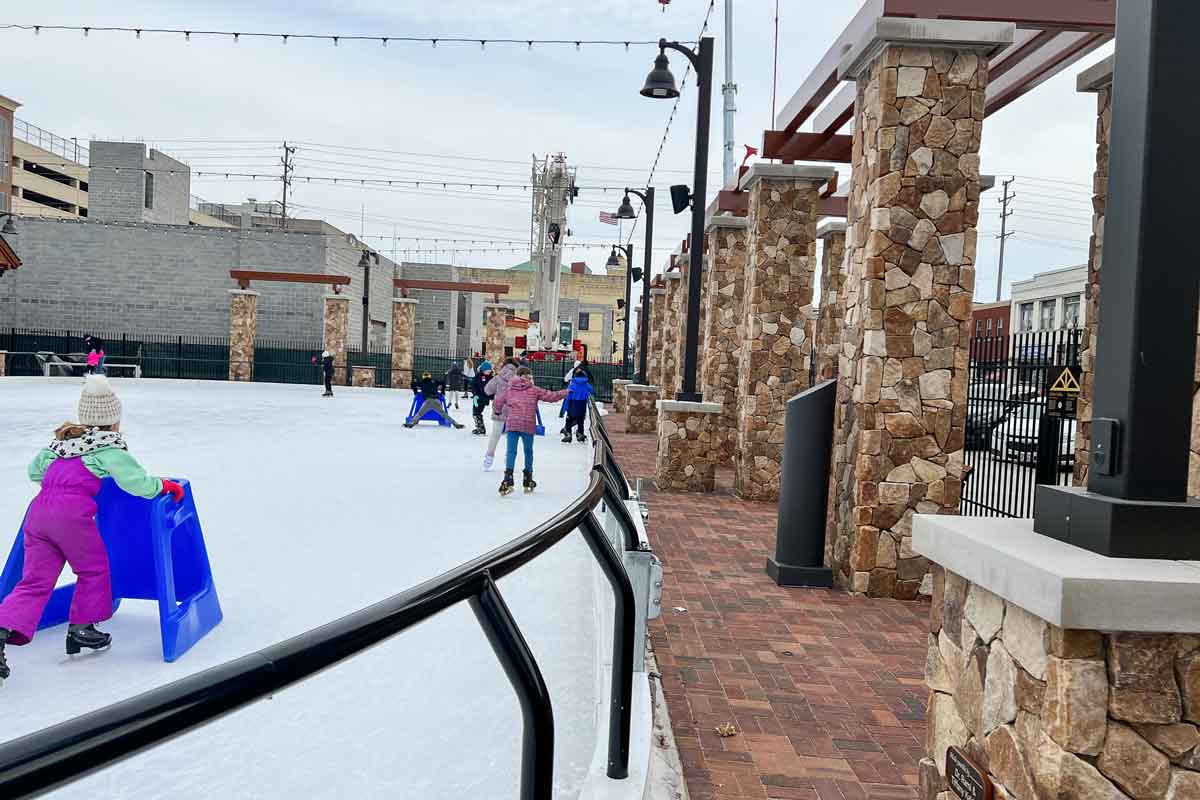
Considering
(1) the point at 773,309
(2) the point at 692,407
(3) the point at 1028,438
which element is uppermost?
(1) the point at 773,309

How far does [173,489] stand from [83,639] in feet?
2.81

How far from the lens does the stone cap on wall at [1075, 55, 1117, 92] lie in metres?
6.61

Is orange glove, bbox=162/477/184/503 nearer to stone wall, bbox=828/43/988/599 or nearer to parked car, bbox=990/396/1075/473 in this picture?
stone wall, bbox=828/43/988/599

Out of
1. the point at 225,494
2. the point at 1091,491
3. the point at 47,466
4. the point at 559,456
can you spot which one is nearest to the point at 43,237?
the point at 559,456

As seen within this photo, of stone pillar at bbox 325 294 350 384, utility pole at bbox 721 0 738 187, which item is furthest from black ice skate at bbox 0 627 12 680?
stone pillar at bbox 325 294 350 384

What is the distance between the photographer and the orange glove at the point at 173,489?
16.6 feet

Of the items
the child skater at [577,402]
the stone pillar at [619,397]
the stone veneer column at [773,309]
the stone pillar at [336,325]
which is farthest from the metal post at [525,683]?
the stone pillar at [336,325]

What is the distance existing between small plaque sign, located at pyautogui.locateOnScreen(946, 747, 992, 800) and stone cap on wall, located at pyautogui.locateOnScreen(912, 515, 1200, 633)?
464 millimetres

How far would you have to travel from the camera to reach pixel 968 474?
9.45 meters

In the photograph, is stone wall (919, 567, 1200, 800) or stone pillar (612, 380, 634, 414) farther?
stone pillar (612, 380, 634, 414)

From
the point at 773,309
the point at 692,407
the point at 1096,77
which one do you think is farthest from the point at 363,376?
the point at 1096,77

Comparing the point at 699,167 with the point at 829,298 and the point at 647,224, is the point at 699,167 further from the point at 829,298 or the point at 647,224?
the point at 647,224

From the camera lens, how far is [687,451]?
37.9ft

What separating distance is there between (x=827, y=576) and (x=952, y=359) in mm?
1744
